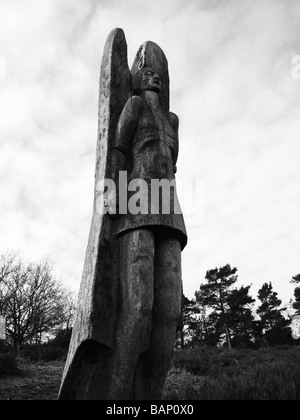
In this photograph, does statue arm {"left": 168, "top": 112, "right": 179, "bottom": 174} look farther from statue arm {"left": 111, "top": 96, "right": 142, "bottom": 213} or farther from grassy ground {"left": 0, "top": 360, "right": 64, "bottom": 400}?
grassy ground {"left": 0, "top": 360, "right": 64, "bottom": 400}

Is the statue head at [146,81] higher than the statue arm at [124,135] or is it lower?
higher

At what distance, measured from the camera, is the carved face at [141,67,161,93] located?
191 inches

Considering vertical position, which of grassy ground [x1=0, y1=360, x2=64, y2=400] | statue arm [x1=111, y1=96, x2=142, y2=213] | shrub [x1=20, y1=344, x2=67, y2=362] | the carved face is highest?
the carved face

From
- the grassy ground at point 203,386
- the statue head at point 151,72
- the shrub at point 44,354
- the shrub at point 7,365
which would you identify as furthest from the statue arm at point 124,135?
the shrub at point 44,354

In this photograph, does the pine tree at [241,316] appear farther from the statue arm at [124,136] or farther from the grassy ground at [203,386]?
the statue arm at [124,136]

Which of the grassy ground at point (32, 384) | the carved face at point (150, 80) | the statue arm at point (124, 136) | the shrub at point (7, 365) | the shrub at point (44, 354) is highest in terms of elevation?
the carved face at point (150, 80)

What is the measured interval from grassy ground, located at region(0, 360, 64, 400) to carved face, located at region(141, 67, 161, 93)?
15.3 feet

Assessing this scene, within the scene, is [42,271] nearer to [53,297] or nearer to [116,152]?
[53,297]

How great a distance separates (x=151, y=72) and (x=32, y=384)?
18.1ft

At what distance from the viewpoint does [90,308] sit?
11.0ft

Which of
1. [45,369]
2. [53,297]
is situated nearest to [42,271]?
[53,297]

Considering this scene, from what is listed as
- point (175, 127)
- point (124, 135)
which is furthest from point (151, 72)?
point (124, 135)

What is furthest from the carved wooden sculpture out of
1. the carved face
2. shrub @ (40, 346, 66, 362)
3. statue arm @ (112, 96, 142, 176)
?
shrub @ (40, 346, 66, 362)

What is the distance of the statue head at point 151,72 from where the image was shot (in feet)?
16.1
